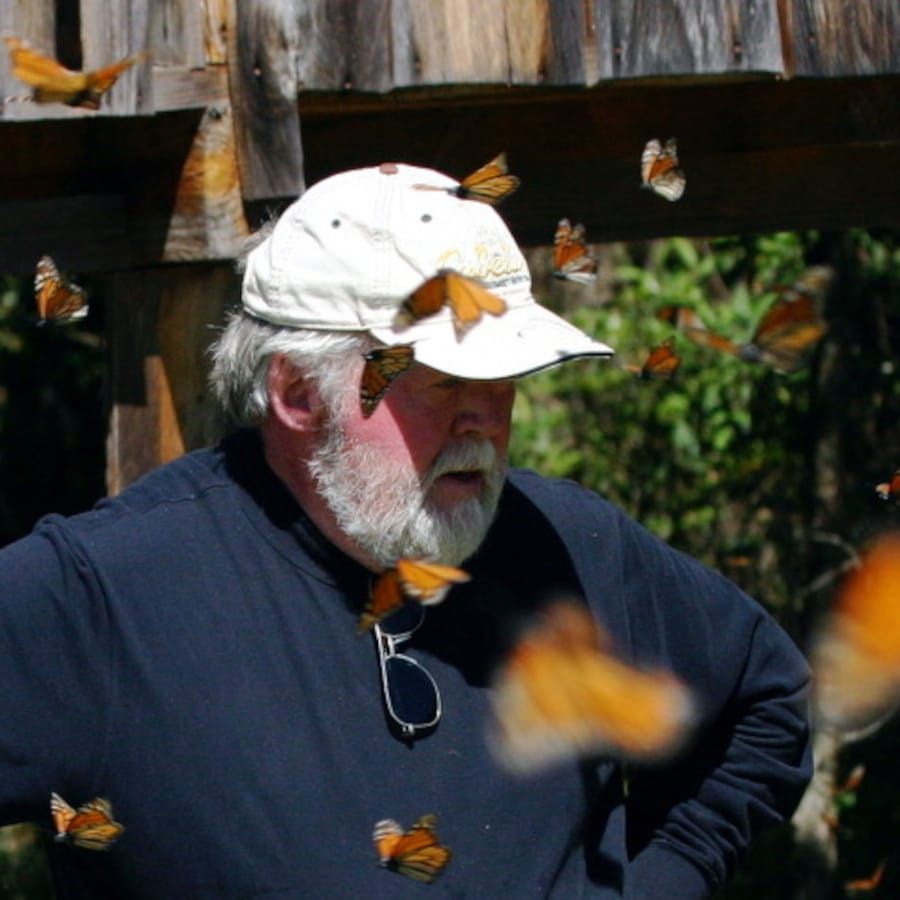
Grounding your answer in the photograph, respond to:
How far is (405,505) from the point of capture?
3396 mm

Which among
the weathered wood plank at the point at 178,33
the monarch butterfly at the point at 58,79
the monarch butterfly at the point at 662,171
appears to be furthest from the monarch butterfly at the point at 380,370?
the monarch butterfly at the point at 662,171

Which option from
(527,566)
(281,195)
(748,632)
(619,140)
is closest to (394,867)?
(527,566)

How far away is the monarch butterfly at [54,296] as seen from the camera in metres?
4.14

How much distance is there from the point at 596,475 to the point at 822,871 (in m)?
1.71

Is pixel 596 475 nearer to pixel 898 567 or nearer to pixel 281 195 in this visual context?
pixel 898 567

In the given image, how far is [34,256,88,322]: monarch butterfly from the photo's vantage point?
13.6 feet

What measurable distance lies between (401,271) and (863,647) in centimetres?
264

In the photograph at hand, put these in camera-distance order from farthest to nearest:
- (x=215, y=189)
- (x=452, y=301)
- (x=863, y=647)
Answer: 1. (x=863, y=647)
2. (x=215, y=189)
3. (x=452, y=301)

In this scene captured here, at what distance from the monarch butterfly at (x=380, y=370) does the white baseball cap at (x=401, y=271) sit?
0.08 feet

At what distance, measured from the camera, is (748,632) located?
3783mm

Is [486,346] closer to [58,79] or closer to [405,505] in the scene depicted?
[405,505]

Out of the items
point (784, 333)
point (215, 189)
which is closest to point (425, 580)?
point (215, 189)

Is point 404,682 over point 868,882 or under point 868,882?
over

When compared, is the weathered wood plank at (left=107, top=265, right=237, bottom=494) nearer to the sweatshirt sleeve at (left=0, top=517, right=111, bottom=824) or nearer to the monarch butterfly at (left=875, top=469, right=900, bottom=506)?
the sweatshirt sleeve at (left=0, top=517, right=111, bottom=824)
